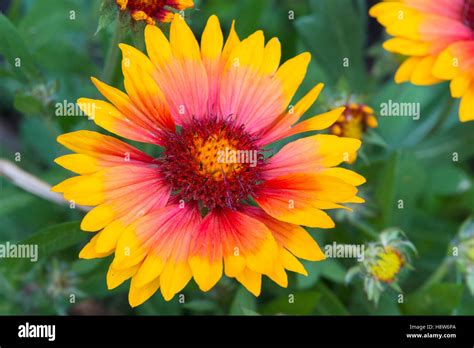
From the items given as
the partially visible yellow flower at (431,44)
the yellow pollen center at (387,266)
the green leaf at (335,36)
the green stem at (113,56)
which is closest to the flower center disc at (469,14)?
the partially visible yellow flower at (431,44)

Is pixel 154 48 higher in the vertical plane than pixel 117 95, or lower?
higher

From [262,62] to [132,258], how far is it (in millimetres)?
521

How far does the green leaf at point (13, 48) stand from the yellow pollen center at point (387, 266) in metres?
0.94

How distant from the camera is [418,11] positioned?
62.1 inches

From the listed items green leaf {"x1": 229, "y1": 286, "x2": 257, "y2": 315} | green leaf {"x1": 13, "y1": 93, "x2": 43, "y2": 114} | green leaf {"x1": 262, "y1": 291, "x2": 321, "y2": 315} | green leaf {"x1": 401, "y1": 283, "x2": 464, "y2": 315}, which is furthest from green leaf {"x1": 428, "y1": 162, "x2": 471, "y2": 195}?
green leaf {"x1": 13, "y1": 93, "x2": 43, "y2": 114}

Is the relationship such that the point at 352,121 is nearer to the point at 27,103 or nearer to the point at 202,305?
the point at 202,305

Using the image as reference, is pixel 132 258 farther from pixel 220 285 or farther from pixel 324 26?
pixel 324 26

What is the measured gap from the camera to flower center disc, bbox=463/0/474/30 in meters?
1.66

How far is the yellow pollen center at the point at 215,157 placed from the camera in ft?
4.71

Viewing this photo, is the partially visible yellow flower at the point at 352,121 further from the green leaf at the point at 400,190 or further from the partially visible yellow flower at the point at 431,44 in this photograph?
the green leaf at the point at 400,190

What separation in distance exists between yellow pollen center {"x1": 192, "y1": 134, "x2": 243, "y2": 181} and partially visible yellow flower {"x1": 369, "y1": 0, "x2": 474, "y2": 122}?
1.42 ft

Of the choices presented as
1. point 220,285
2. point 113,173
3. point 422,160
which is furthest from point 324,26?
point 113,173

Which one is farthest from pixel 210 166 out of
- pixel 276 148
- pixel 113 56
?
pixel 113 56

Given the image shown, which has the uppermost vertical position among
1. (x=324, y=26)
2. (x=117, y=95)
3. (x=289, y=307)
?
(x=324, y=26)
